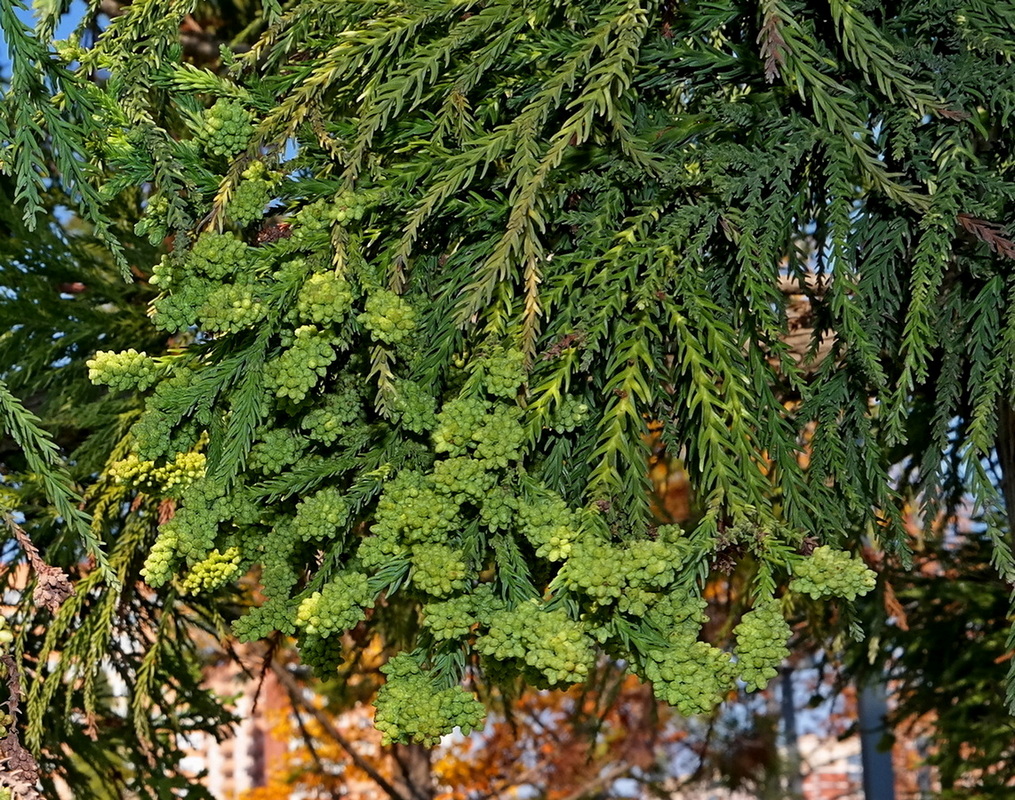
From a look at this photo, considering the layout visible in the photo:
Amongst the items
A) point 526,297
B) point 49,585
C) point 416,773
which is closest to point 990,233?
point 526,297

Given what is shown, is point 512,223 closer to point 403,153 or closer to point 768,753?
point 403,153

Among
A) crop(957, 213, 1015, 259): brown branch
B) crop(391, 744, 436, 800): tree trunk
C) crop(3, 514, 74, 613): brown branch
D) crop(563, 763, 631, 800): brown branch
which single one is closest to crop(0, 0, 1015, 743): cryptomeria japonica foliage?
crop(957, 213, 1015, 259): brown branch

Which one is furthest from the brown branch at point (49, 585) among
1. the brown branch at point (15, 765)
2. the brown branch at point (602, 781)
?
the brown branch at point (602, 781)

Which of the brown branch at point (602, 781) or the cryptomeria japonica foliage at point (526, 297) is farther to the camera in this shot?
the brown branch at point (602, 781)

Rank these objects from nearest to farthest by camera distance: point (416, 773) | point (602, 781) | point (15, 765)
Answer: point (15, 765)
point (416, 773)
point (602, 781)

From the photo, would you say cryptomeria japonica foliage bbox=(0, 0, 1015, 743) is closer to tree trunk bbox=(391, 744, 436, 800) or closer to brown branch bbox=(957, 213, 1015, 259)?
brown branch bbox=(957, 213, 1015, 259)

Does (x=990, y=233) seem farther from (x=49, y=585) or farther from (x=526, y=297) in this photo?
(x=49, y=585)

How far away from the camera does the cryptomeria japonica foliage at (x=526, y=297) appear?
3.96ft

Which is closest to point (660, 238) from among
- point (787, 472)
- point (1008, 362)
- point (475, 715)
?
point (787, 472)

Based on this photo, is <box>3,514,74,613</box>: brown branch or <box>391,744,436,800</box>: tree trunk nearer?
<box>3,514,74,613</box>: brown branch

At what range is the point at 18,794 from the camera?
3.60ft

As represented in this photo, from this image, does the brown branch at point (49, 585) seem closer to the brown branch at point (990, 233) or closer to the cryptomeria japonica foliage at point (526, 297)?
the cryptomeria japonica foliage at point (526, 297)

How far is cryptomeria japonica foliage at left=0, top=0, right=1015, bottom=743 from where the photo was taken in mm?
1208

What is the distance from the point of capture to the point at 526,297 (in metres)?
1.38
